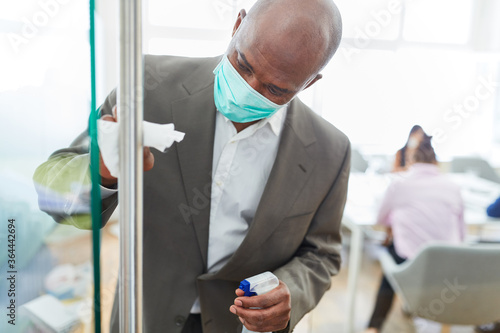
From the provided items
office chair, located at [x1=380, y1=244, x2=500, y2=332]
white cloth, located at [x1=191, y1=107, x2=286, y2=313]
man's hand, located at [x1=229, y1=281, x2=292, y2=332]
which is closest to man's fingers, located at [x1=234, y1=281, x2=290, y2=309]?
man's hand, located at [x1=229, y1=281, x2=292, y2=332]

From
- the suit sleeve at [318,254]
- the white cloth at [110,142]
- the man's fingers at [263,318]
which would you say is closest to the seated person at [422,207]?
the suit sleeve at [318,254]

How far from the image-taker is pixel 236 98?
1.79 feet

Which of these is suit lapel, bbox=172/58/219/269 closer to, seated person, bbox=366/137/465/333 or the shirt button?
the shirt button

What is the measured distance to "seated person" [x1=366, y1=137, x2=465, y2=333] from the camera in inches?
67.1

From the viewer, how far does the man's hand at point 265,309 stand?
0.52 m

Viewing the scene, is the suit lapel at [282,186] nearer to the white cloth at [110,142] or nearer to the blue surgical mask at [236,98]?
the blue surgical mask at [236,98]

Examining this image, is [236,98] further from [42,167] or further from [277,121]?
[42,167]

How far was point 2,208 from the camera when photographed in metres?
0.42

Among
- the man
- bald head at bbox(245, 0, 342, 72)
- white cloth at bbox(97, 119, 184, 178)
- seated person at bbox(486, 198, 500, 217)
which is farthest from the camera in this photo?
seated person at bbox(486, 198, 500, 217)

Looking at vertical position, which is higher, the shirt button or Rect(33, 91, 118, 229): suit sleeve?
Rect(33, 91, 118, 229): suit sleeve

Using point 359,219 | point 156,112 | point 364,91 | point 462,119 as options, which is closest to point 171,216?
point 156,112

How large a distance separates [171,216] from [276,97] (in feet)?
0.79

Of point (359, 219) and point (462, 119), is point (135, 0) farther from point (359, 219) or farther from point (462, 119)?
point (462, 119)

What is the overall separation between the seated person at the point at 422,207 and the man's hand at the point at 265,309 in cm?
128
